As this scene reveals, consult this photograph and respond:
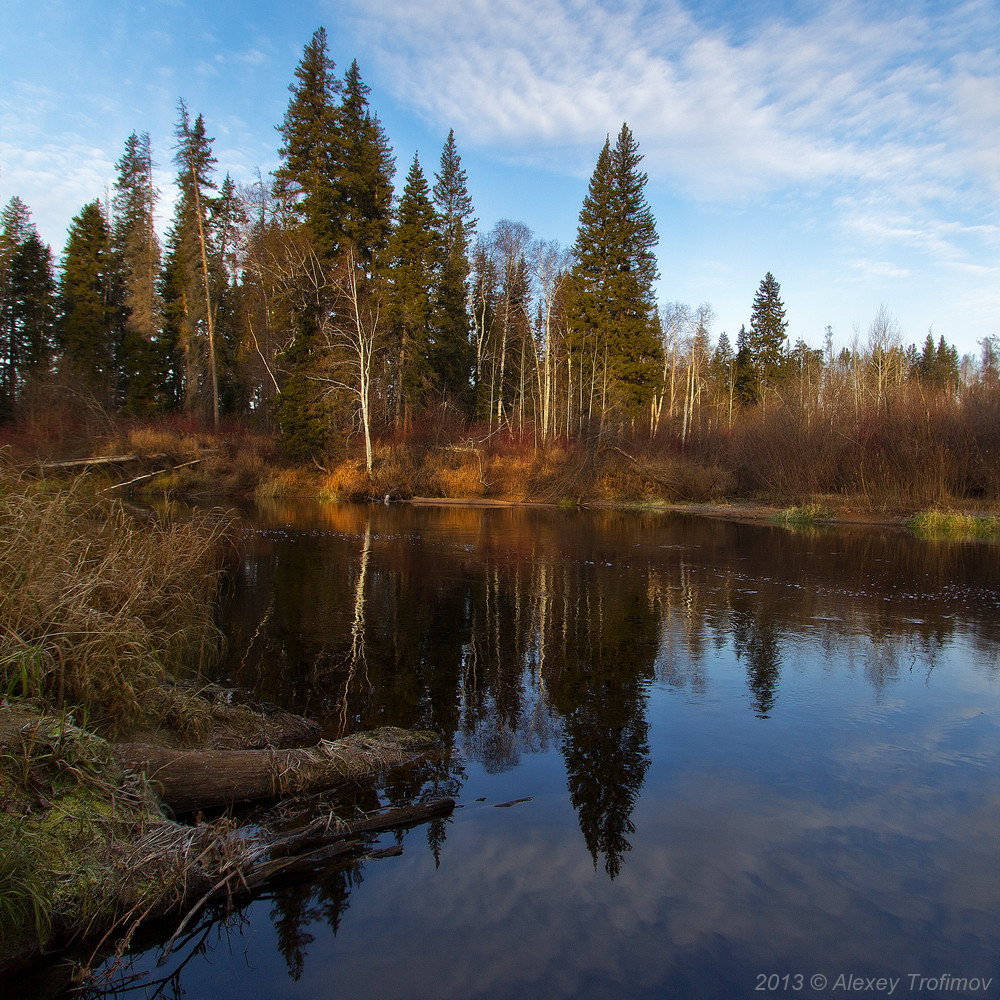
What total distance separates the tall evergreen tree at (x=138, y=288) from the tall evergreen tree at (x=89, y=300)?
2.68ft

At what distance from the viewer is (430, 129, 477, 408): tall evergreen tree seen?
39719mm

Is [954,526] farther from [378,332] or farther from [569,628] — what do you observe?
[378,332]

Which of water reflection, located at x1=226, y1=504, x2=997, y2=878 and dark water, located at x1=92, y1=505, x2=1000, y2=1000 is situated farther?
water reflection, located at x1=226, y1=504, x2=997, y2=878

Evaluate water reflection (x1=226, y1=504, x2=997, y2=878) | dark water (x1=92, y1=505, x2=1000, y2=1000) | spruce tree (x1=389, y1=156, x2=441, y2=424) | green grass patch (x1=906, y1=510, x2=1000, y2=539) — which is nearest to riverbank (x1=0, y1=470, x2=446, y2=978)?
dark water (x1=92, y1=505, x2=1000, y2=1000)

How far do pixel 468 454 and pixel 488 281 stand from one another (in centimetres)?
1693

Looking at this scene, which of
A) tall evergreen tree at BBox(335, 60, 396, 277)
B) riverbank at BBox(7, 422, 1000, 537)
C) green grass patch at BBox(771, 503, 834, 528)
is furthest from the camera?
tall evergreen tree at BBox(335, 60, 396, 277)

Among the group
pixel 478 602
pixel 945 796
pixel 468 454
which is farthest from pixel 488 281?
pixel 945 796

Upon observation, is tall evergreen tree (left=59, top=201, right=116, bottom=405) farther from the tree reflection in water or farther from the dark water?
the dark water

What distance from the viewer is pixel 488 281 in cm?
4672

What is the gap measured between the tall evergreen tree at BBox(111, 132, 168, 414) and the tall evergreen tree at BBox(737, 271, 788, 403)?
45.6m

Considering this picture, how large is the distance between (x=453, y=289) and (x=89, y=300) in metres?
27.2

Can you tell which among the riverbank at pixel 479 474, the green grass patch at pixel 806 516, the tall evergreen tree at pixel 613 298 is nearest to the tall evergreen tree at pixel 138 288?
the riverbank at pixel 479 474

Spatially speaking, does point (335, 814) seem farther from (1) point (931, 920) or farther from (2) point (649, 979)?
(1) point (931, 920)

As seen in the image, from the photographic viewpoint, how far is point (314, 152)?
37875mm
